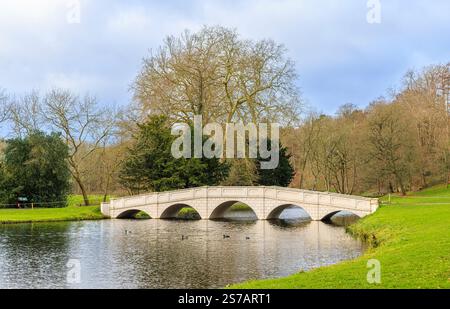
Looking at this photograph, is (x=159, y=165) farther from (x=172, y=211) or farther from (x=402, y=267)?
(x=402, y=267)

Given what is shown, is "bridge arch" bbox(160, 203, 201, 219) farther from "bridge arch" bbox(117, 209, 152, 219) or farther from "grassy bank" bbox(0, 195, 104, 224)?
"grassy bank" bbox(0, 195, 104, 224)

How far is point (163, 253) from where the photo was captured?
23.3 m

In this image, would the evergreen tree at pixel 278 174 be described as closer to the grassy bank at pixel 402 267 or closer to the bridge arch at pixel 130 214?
the bridge arch at pixel 130 214

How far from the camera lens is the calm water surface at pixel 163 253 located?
17672 millimetres

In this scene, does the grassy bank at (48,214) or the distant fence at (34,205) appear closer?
the grassy bank at (48,214)

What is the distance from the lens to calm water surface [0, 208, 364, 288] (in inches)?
696

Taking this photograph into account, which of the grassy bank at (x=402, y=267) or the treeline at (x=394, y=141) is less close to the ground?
the treeline at (x=394, y=141)

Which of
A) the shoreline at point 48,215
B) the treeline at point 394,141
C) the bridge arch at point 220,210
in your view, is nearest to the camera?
the shoreline at point 48,215

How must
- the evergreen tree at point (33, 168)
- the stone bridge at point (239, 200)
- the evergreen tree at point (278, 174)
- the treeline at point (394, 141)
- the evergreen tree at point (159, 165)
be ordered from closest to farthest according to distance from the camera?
the stone bridge at point (239, 200)
the evergreen tree at point (33, 168)
the evergreen tree at point (159, 165)
the treeline at point (394, 141)
the evergreen tree at point (278, 174)

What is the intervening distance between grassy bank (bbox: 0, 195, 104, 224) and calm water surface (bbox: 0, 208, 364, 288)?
2.07m

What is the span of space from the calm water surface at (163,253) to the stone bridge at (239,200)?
7.51 ft

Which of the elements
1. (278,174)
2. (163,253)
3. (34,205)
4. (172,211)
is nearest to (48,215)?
(34,205)

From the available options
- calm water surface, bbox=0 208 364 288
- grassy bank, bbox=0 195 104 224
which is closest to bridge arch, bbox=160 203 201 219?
grassy bank, bbox=0 195 104 224

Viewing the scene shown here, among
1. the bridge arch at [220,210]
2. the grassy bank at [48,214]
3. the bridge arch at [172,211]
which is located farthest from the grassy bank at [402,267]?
the grassy bank at [48,214]
